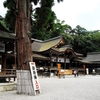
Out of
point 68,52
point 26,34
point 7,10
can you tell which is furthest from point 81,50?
point 26,34

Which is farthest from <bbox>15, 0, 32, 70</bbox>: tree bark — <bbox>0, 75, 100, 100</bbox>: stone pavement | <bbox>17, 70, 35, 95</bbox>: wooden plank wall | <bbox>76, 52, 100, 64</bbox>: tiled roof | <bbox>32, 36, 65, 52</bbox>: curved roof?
<bbox>76, 52, 100, 64</bbox>: tiled roof

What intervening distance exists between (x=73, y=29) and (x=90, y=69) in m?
21.4

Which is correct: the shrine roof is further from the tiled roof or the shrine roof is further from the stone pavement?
the stone pavement

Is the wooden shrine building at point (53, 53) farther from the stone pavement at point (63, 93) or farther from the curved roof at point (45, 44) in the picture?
the stone pavement at point (63, 93)

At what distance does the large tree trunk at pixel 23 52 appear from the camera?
846 cm

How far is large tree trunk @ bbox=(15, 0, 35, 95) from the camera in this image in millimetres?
8461

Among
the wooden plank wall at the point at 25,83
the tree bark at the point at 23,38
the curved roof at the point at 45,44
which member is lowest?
the wooden plank wall at the point at 25,83

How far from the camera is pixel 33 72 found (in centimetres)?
852

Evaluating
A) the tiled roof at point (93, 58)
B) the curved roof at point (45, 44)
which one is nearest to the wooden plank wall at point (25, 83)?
the curved roof at point (45, 44)

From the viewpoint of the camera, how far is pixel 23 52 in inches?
347

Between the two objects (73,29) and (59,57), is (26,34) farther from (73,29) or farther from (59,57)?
(73,29)

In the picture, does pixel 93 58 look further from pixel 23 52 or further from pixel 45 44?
pixel 23 52

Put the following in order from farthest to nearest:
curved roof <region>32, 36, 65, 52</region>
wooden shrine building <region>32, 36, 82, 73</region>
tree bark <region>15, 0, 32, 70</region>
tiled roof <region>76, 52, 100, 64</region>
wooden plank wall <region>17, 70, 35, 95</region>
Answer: tiled roof <region>76, 52, 100, 64</region> → curved roof <region>32, 36, 65, 52</region> → wooden shrine building <region>32, 36, 82, 73</region> → tree bark <region>15, 0, 32, 70</region> → wooden plank wall <region>17, 70, 35, 95</region>

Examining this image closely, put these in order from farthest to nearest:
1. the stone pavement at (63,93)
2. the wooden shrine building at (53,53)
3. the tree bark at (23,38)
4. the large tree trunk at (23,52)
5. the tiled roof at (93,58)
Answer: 1. the tiled roof at (93,58)
2. the wooden shrine building at (53,53)
3. the tree bark at (23,38)
4. the large tree trunk at (23,52)
5. the stone pavement at (63,93)
